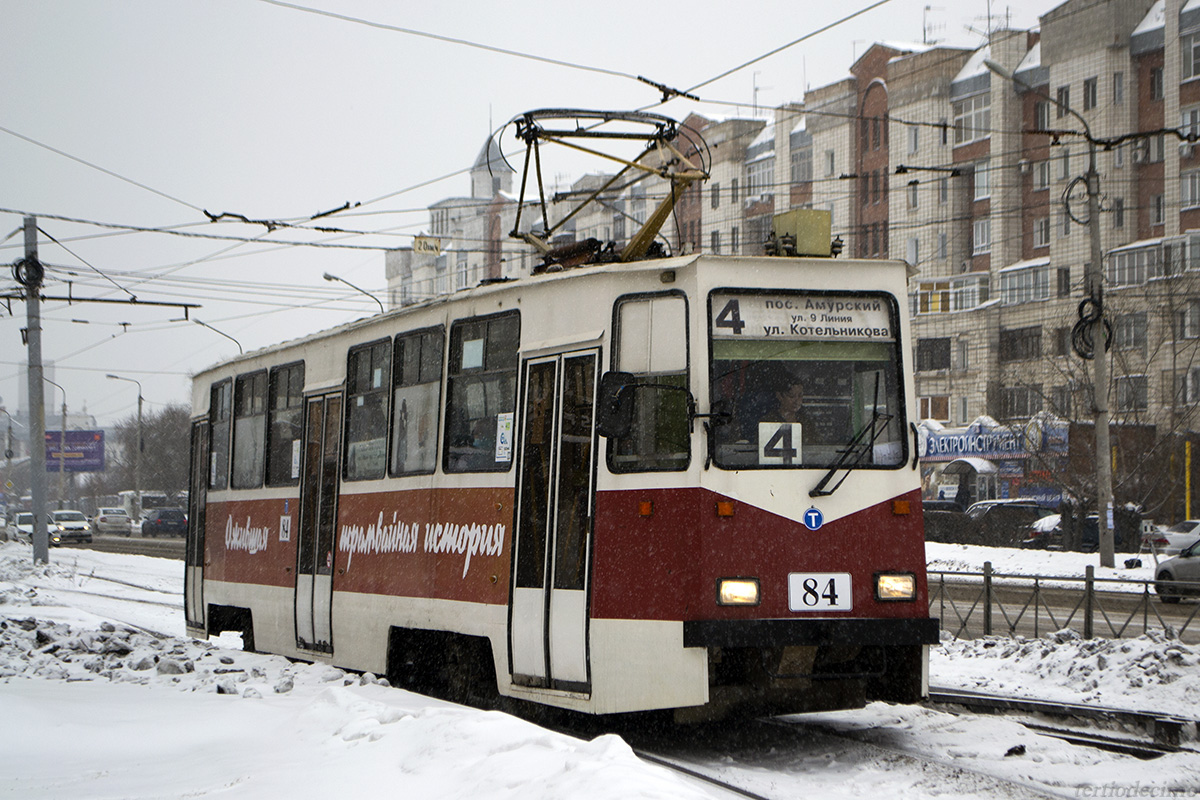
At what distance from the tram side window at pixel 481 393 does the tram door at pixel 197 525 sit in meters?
6.68

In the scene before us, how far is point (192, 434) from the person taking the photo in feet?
51.9

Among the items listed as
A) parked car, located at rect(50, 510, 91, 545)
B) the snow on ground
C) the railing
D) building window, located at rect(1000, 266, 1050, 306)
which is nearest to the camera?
the snow on ground

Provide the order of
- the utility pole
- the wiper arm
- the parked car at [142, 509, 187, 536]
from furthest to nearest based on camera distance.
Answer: the parked car at [142, 509, 187, 536], the utility pole, the wiper arm

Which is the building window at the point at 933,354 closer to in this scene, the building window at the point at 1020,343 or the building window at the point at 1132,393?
the building window at the point at 1020,343

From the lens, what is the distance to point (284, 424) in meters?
12.9

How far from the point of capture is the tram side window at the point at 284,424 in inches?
495

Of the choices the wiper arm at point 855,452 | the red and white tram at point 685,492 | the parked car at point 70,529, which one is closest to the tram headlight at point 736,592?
the red and white tram at point 685,492

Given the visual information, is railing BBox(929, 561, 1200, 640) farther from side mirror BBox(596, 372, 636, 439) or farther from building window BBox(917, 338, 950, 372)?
building window BBox(917, 338, 950, 372)

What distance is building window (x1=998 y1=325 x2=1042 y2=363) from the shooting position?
181 feet

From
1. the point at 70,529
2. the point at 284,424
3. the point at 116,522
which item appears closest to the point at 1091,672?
the point at 284,424

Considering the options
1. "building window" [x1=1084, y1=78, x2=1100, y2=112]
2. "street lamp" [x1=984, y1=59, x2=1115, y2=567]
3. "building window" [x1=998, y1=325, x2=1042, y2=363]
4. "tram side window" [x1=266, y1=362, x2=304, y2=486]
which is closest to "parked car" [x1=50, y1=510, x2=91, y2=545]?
"building window" [x1=998, y1=325, x2=1042, y2=363]

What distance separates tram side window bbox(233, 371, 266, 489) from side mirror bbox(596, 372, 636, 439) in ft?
22.0

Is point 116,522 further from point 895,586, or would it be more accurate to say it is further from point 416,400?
point 895,586

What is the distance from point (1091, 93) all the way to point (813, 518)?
166ft
